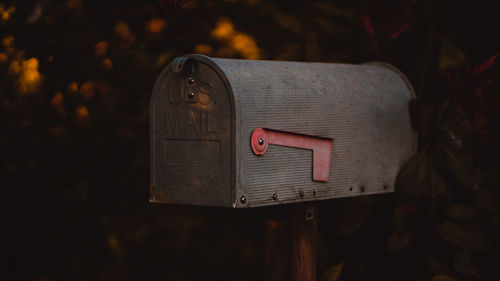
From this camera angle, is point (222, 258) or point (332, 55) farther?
point (222, 258)

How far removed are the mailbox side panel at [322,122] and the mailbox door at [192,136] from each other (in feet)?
0.13

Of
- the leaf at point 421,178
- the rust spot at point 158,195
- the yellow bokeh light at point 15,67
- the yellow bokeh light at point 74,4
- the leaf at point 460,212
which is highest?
the yellow bokeh light at point 74,4

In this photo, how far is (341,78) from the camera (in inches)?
85.7

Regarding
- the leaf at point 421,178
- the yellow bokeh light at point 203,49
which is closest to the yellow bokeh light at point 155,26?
the yellow bokeh light at point 203,49

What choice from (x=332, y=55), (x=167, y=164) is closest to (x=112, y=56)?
(x=167, y=164)

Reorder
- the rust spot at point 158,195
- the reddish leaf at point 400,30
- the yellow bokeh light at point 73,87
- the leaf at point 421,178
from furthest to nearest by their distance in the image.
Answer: the yellow bokeh light at point 73,87, the reddish leaf at point 400,30, the leaf at point 421,178, the rust spot at point 158,195

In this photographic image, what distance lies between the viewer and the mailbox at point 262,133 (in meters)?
1.83

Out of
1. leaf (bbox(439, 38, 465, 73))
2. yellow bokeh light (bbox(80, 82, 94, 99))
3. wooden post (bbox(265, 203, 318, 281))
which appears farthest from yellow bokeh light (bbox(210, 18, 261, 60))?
wooden post (bbox(265, 203, 318, 281))

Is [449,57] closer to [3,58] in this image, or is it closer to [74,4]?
[74,4]

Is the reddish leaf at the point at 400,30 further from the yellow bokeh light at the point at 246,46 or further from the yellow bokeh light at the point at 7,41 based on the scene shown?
the yellow bokeh light at the point at 7,41

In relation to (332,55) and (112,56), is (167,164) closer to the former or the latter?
(112,56)

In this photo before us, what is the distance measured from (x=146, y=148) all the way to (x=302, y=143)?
1152mm

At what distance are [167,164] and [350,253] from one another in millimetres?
1190

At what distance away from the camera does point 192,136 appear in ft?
6.26
